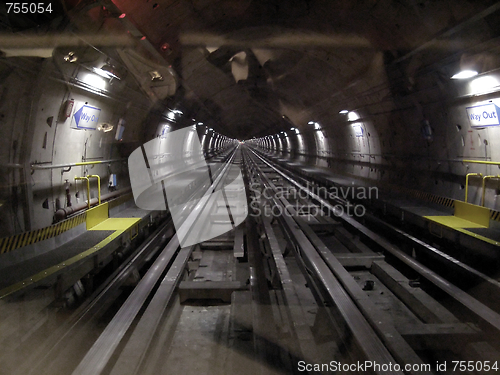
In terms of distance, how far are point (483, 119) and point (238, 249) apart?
5.67 metres

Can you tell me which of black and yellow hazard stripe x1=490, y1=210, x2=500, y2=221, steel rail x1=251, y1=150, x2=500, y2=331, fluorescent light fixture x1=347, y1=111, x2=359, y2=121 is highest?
fluorescent light fixture x1=347, y1=111, x2=359, y2=121

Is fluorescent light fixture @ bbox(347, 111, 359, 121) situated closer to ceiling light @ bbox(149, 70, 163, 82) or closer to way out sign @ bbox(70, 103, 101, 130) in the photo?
ceiling light @ bbox(149, 70, 163, 82)

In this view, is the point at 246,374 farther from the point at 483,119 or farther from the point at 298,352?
the point at 483,119

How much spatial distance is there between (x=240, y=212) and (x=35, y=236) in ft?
19.3

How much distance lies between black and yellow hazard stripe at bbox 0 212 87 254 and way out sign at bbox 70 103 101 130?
178 cm

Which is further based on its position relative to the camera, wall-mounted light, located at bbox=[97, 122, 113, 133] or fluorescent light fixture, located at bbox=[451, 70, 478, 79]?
wall-mounted light, located at bbox=[97, 122, 113, 133]

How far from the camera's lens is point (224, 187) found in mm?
15695

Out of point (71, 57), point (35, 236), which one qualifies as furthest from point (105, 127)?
point (35, 236)

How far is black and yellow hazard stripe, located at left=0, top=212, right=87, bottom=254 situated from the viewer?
4.87 metres

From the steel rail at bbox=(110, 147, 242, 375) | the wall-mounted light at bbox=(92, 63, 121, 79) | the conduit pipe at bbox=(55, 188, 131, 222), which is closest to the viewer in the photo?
the steel rail at bbox=(110, 147, 242, 375)

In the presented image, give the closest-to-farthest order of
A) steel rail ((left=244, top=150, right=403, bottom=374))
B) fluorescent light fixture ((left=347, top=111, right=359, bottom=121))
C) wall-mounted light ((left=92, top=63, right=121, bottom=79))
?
1. steel rail ((left=244, top=150, right=403, bottom=374))
2. wall-mounted light ((left=92, top=63, right=121, bottom=79))
3. fluorescent light fixture ((left=347, top=111, right=359, bottom=121))

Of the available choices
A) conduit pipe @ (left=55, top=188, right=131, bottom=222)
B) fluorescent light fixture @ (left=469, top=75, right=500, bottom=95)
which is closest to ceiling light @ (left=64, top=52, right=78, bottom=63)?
conduit pipe @ (left=55, top=188, right=131, bottom=222)

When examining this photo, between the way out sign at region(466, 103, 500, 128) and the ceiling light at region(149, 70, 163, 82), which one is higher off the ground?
the ceiling light at region(149, 70, 163, 82)

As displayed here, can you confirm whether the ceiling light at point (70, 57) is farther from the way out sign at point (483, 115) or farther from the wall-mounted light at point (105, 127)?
the way out sign at point (483, 115)
